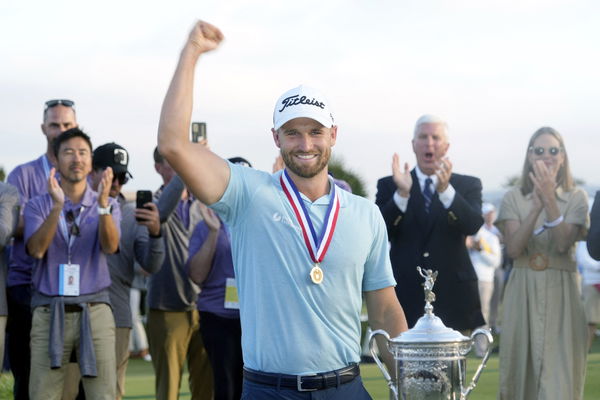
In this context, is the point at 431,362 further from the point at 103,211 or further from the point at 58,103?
the point at 58,103

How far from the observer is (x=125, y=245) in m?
8.63

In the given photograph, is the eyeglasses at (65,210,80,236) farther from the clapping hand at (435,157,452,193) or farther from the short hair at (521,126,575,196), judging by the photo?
the short hair at (521,126,575,196)

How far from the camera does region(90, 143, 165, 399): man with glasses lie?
8383mm

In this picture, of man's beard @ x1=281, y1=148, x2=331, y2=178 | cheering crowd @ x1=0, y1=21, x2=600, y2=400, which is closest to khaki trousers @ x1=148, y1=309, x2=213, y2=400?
cheering crowd @ x1=0, y1=21, x2=600, y2=400

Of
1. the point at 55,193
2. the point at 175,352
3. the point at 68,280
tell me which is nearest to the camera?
the point at 55,193

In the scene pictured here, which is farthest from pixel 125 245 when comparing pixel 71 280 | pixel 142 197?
pixel 71 280

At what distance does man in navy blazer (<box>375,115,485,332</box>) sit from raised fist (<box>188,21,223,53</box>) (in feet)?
12.5

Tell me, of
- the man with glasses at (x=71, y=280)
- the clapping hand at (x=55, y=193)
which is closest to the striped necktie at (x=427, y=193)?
the man with glasses at (x=71, y=280)

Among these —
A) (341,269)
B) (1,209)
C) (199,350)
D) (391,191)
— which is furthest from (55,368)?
(341,269)

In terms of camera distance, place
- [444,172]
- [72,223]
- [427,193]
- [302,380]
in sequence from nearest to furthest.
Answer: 1. [302,380]
2. [72,223]
3. [444,172]
4. [427,193]

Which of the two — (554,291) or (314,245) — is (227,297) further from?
(314,245)

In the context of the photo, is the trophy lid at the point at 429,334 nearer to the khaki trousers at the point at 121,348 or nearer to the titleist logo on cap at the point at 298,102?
the titleist logo on cap at the point at 298,102

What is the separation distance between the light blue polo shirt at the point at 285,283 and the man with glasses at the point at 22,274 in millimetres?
3932

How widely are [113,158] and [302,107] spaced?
4371 mm
